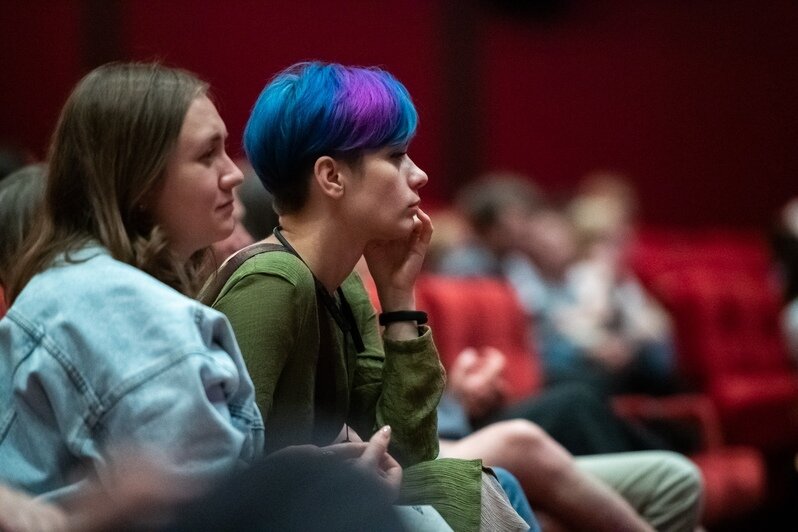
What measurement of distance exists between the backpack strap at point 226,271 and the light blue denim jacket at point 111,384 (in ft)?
1.28

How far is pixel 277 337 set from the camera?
5.75 feet

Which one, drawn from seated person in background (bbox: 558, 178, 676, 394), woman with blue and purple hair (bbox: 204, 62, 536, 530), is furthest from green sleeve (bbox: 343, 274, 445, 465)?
seated person in background (bbox: 558, 178, 676, 394)

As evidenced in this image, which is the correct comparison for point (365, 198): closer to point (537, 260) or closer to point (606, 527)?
point (606, 527)

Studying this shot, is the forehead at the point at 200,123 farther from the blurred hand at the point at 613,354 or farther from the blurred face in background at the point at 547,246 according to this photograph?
the blurred face in background at the point at 547,246

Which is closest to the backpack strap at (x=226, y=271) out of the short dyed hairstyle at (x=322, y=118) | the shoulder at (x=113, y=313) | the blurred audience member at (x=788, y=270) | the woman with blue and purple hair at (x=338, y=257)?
the woman with blue and purple hair at (x=338, y=257)

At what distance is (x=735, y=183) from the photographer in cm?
962

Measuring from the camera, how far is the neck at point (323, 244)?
1.95 m

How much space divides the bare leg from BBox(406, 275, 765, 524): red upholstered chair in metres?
1.09

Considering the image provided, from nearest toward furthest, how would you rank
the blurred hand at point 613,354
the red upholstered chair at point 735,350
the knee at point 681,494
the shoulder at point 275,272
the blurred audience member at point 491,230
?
the shoulder at point 275,272 → the knee at point 681,494 → the red upholstered chair at point 735,350 → the blurred hand at point 613,354 → the blurred audience member at point 491,230

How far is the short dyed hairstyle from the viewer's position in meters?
1.88

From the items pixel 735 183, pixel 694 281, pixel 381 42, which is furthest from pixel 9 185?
pixel 735 183

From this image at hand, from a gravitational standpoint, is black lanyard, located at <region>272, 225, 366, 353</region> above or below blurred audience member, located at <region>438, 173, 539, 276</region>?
above

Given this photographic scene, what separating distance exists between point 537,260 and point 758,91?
4.92m

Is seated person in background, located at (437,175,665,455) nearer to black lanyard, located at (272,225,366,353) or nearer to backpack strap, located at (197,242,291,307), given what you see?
black lanyard, located at (272,225,366,353)
